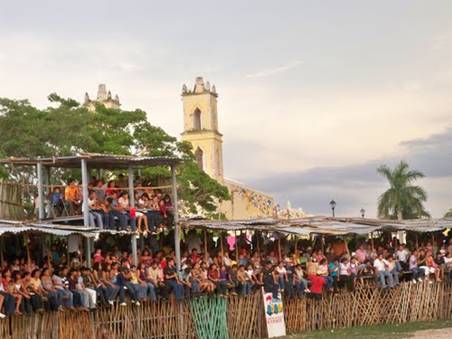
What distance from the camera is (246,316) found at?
26688 millimetres

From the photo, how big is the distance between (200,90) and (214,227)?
183 feet

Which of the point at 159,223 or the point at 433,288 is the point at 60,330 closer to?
the point at 159,223

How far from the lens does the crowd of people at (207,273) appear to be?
21547mm

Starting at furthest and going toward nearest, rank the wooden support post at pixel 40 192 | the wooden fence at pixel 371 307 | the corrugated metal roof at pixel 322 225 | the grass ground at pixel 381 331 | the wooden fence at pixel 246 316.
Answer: the wooden fence at pixel 371 307 < the corrugated metal roof at pixel 322 225 < the grass ground at pixel 381 331 < the wooden support post at pixel 40 192 < the wooden fence at pixel 246 316

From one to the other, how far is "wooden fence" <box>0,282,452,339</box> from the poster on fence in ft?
0.51

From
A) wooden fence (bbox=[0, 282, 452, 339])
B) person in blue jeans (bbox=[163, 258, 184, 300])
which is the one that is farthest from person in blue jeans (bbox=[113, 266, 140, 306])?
person in blue jeans (bbox=[163, 258, 184, 300])

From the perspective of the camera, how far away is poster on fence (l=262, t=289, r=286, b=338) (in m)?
26.8

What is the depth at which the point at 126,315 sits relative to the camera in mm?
23500

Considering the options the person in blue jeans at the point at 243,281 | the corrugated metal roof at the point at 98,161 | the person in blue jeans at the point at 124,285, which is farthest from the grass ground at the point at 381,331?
the corrugated metal roof at the point at 98,161

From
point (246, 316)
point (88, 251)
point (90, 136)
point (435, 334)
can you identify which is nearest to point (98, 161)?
point (88, 251)

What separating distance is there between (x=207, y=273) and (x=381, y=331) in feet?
16.3

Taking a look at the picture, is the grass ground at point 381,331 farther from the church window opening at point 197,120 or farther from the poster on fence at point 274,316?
the church window opening at point 197,120

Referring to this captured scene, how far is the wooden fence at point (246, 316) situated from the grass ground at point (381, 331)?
2.40ft

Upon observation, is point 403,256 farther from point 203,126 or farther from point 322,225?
point 203,126
